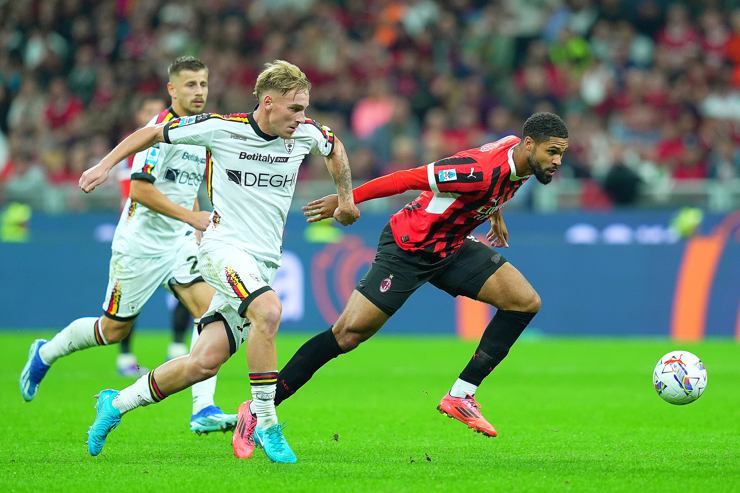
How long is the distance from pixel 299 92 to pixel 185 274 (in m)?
2.44

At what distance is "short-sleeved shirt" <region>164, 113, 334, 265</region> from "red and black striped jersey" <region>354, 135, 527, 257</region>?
22.2 inches

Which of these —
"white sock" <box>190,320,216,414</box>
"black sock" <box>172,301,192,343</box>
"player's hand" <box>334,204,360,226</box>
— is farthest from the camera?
"black sock" <box>172,301,192,343</box>

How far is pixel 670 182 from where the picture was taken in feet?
59.4

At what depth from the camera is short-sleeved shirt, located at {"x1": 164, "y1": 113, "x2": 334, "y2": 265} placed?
7.44 meters

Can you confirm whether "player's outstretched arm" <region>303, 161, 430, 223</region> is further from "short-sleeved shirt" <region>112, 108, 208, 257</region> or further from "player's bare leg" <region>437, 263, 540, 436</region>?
"short-sleeved shirt" <region>112, 108, 208, 257</region>

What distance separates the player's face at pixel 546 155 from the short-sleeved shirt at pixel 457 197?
0.55 ft

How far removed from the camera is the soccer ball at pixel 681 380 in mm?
8297

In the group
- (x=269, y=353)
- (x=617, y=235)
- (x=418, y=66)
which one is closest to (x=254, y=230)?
(x=269, y=353)

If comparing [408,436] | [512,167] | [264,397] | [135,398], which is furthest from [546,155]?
[135,398]

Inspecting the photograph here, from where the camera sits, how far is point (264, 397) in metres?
7.19

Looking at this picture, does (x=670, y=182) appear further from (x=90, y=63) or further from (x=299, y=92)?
(x=299, y=92)

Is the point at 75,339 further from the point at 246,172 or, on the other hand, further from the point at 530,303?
the point at 530,303

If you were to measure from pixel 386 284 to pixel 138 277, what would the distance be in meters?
2.15

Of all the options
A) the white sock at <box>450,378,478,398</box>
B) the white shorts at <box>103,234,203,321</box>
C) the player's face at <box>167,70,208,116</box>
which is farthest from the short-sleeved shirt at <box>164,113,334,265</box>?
the white shorts at <box>103,234,203,321</box>
